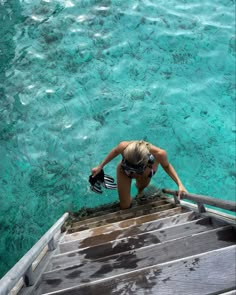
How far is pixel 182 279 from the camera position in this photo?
5.73 feet

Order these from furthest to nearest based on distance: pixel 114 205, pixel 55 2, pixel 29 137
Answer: pixel 55 2 → pixel 29 137 → pixel 114 205

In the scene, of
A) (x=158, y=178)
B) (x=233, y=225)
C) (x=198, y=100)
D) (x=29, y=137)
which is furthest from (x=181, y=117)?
(x=233, y=225)

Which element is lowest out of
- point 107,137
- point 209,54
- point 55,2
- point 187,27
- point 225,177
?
point 225,177

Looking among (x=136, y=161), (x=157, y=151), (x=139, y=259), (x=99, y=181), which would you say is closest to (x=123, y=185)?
(x=99, y=181)

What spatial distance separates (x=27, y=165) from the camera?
657 centimetres

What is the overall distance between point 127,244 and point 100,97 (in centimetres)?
501

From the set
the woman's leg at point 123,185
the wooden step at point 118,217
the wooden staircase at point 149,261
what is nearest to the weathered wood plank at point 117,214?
the wooden step at point 118,217

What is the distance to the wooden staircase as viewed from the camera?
174 centimetres

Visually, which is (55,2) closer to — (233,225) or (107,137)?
(107,137)

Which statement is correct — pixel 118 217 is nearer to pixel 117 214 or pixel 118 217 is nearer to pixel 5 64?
pixel 117 214

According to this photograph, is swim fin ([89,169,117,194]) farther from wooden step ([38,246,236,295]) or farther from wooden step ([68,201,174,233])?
wooden step ([38,246,236,295])

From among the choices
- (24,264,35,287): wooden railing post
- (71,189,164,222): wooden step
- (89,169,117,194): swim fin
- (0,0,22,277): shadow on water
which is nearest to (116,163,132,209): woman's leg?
(89,169,117,194): swim fin

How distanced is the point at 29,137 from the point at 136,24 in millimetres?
4490

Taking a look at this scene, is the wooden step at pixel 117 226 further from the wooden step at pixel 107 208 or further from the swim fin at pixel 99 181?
the wooden step at pixel 107 208
